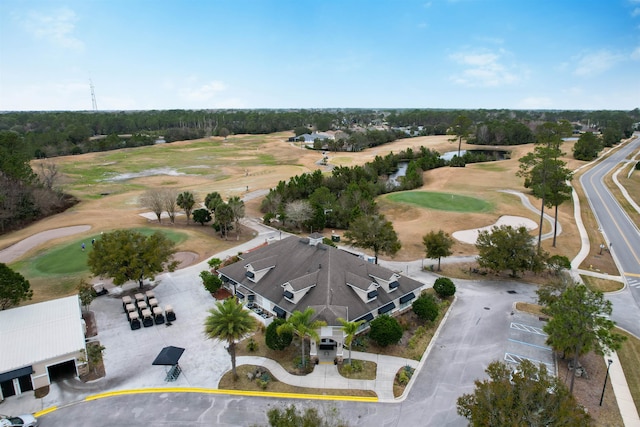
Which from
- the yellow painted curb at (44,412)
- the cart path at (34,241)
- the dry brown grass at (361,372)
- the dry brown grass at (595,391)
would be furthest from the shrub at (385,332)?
the cart path at (34,241)

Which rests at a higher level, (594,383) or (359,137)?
(359,137)

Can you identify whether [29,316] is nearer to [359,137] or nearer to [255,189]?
[255,189]

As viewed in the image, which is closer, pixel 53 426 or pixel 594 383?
pixel 53 426

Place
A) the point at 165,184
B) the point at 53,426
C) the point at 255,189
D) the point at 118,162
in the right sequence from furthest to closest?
the point at 118,162
the point at 165,184
the point at 255,189
the point at 53,426

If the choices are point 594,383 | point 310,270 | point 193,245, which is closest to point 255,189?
point 193,245

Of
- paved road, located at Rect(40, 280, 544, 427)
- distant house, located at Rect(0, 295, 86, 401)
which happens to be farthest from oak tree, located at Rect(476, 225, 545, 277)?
distant house, located at Rect(0, 295, 86, 401)

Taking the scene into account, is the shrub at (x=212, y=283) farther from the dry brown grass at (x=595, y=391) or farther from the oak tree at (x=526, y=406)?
the dry brown grass at (x=595, y=391)

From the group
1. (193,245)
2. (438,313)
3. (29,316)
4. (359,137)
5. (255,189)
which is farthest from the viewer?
(359,137)

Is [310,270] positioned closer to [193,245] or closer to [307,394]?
[307,394]
